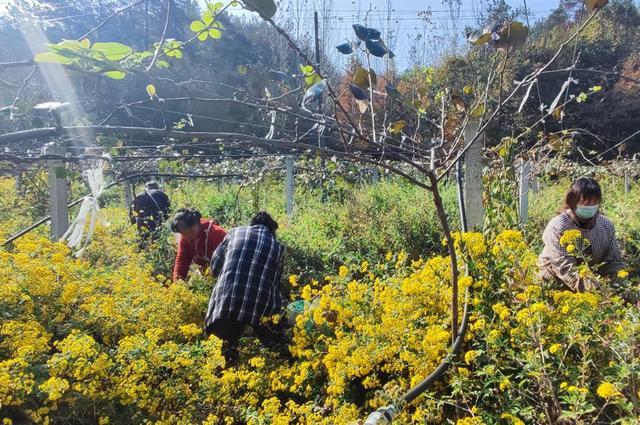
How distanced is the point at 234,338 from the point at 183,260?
0.98m

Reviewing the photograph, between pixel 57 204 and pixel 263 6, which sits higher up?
pixel 263 6

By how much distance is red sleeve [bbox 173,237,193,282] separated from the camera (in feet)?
11.7

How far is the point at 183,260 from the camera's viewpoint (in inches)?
142

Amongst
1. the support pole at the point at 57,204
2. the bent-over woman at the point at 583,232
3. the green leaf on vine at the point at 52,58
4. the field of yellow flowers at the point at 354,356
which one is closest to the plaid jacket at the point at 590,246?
the bent-over woman at the point at 583,232

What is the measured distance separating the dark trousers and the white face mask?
6.45 ft

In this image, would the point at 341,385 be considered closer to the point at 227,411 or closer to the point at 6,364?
the point at 227,411

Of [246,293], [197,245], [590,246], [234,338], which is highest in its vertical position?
[590,246]

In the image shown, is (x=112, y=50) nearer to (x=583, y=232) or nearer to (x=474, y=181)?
(x=474, y=181)

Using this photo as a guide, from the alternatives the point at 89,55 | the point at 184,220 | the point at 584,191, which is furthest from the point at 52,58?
the point at 584,191

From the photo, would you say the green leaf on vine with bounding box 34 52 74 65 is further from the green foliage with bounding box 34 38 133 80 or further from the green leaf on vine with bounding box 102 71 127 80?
the green leaf on vine with bounding box 102 71 127 80

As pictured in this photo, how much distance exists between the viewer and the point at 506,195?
7.63 feet

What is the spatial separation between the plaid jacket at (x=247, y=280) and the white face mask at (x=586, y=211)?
75.3 inches

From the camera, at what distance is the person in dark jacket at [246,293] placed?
2842mm

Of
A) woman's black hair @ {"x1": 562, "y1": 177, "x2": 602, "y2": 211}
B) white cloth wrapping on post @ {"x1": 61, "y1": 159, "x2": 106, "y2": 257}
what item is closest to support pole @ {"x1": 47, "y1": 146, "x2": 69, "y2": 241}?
white cloth wrapping on post @ {"x1": 61, "y1": 159, "x2": 106, "y2": 257}
